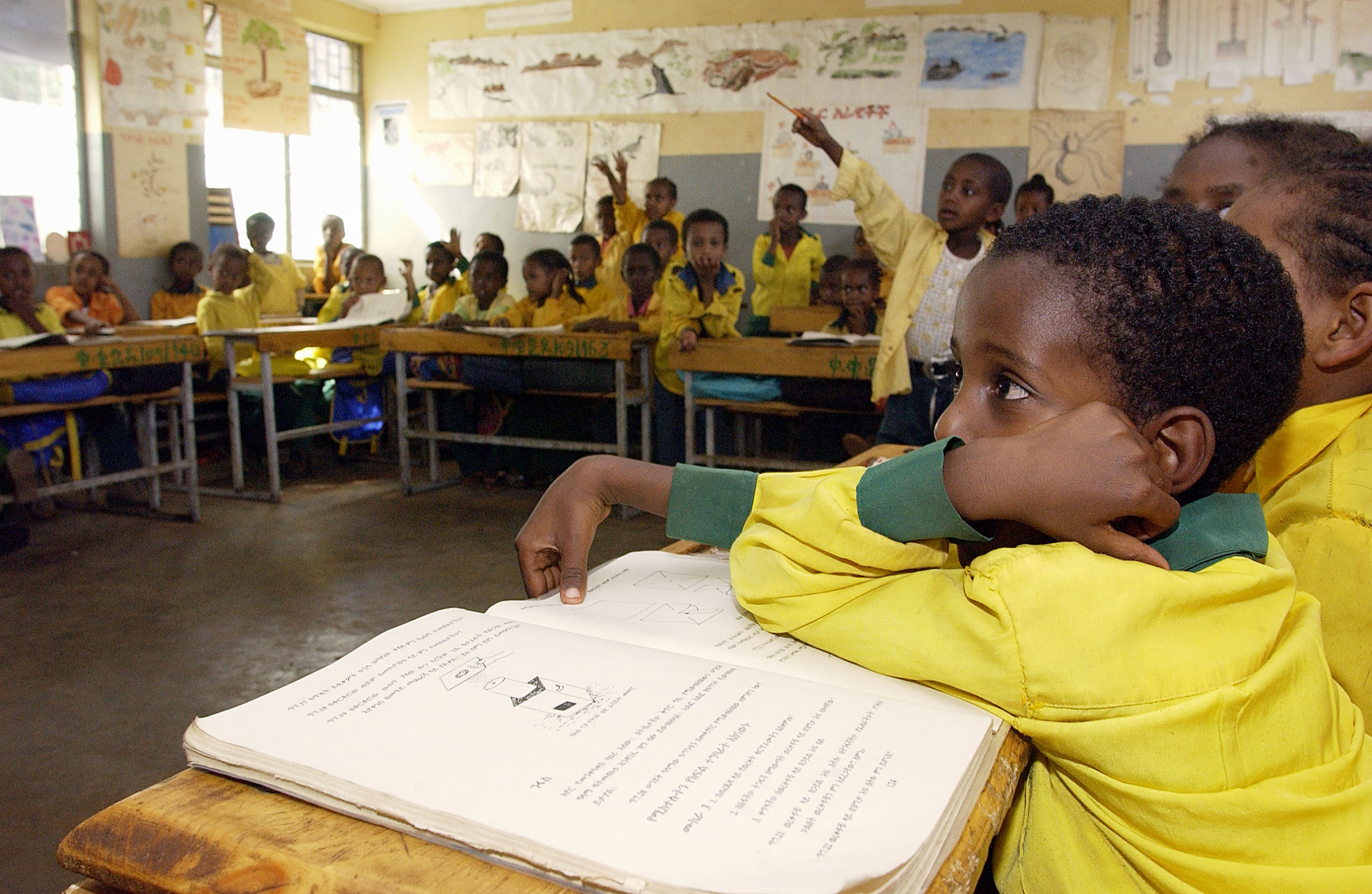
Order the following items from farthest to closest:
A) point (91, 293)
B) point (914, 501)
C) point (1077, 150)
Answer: point (1077, 150), point (91, 293), point (914, 501)

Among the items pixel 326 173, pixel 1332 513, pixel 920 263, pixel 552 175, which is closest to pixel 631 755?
pixel 1332 513

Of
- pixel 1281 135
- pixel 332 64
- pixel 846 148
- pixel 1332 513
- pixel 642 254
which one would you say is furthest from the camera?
pixel 332 64

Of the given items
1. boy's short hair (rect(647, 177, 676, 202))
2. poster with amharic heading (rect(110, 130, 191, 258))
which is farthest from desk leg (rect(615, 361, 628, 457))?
poster with amharic heading (rect(110, 130, 191, 258))

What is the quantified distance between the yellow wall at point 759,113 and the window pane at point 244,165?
1124 mm

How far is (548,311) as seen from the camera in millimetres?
5230

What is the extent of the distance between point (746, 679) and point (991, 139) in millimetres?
6321

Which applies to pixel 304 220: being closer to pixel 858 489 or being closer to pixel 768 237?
pixel 768 237

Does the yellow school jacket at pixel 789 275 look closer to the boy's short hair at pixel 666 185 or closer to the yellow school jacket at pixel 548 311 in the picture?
the boy's short hair at pixel 666 185

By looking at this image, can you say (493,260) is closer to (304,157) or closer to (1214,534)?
(304,157)

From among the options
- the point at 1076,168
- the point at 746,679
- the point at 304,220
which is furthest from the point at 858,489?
the point at 304,220

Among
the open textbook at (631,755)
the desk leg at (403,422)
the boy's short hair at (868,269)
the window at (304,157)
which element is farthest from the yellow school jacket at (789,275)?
the open textbook at (631,755)

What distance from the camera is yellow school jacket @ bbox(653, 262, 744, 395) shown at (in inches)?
172

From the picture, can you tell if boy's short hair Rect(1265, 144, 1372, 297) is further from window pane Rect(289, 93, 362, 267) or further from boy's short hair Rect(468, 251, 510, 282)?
window pane Rect(289, 93, 362, 267)

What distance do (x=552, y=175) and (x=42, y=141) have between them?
11.0 feet
